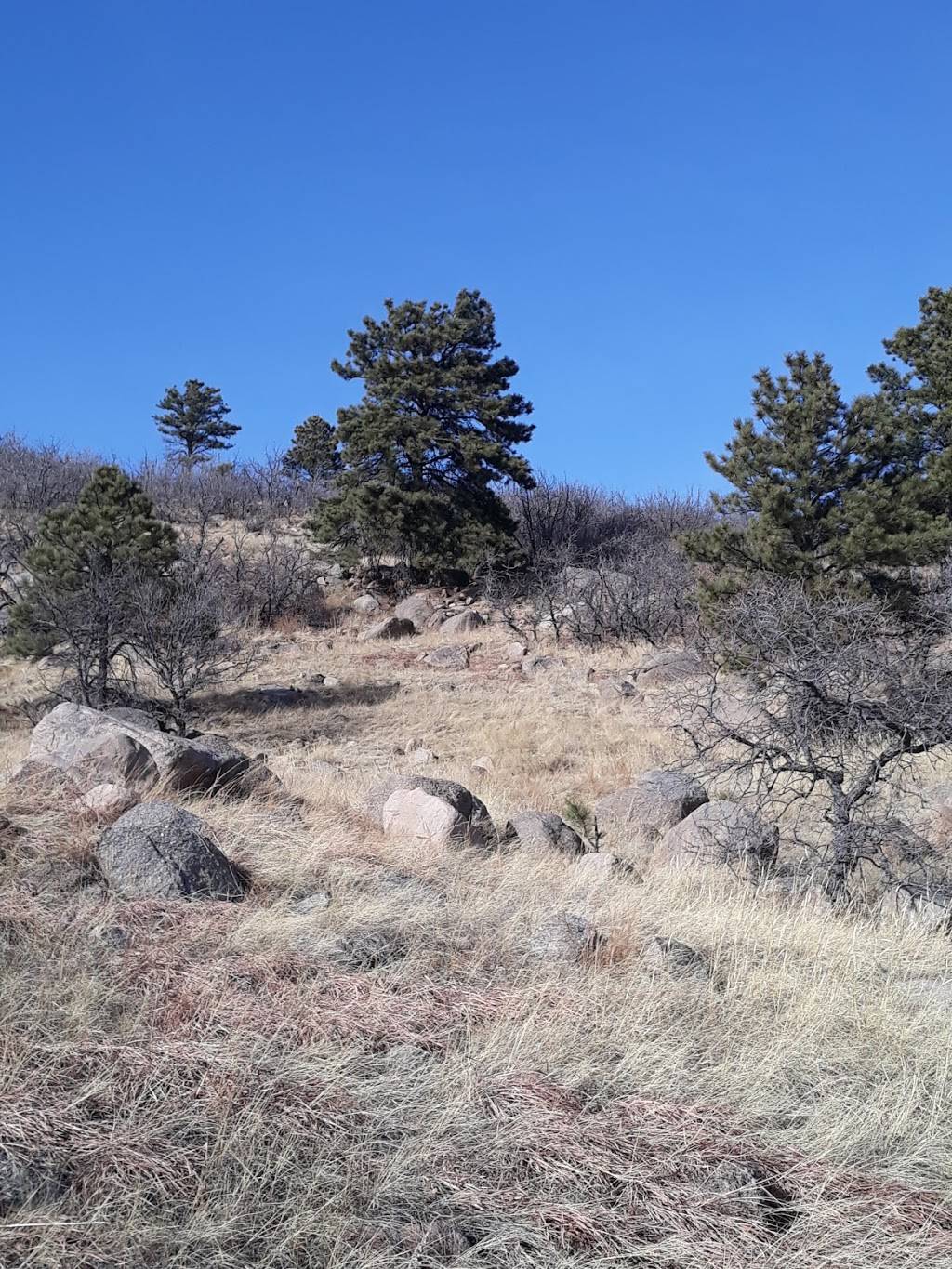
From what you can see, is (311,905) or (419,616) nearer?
(311,905)

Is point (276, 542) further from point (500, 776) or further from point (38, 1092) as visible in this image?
point (38, 1092)

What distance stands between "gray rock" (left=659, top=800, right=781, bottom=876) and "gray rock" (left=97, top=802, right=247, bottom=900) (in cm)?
434

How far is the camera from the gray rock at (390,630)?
23.5m

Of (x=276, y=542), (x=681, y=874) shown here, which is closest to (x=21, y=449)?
(x=276, y=542)

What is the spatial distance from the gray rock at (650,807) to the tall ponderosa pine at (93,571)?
30.2 feet

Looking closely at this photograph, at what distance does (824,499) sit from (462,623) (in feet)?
29.6

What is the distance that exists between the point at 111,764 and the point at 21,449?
34.1 meters

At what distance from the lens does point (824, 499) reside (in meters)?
18.3

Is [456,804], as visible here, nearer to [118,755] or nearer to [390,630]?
[118,755]

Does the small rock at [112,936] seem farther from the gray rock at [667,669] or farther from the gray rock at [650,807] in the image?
the gray rock at [667,669]

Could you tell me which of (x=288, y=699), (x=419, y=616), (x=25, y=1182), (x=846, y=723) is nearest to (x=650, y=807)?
(x=846, y=723)

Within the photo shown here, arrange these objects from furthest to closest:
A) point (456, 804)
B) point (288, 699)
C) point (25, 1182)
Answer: point (288, 699) → point (456, 804) → point (25, 1182)

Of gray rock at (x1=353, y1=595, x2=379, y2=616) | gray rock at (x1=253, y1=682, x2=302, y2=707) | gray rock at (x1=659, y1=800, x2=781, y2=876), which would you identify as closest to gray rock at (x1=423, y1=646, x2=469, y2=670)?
gray rock at (x1=253, y1=682, x2=302, y2=707)

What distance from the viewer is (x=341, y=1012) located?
3.78 m
